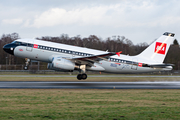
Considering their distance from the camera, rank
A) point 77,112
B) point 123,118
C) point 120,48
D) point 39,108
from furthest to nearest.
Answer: point 120,48, point 39,108, point 77,112, point 123,118

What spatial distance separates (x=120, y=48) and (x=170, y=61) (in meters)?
21.7

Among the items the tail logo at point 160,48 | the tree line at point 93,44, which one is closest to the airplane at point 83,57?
the tail logo at point 160,48

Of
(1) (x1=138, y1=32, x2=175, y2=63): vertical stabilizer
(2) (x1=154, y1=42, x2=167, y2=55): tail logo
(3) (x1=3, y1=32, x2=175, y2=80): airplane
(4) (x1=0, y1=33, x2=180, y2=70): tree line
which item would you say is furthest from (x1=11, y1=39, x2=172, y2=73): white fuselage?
(4) (x1=0, y1=33, x2=180, y2=70): tree line

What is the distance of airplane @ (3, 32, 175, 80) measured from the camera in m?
28.5

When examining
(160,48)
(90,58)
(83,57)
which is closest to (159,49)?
(160,48)

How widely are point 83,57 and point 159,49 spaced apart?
12.0 meters

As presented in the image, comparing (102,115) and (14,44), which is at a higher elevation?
(14,44)

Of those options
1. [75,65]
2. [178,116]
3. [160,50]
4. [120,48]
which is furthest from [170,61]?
[178,116]

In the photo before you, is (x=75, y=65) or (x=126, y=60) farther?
(x=126, y=60)

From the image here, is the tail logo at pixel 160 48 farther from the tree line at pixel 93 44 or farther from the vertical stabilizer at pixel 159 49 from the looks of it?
the tree line at pixel 93 44

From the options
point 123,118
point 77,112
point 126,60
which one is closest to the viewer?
point 123,118

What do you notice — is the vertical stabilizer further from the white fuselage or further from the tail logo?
the white fuselage

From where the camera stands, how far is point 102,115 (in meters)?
9.90

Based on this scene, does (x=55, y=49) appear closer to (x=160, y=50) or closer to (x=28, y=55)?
(x=28, y=55)
